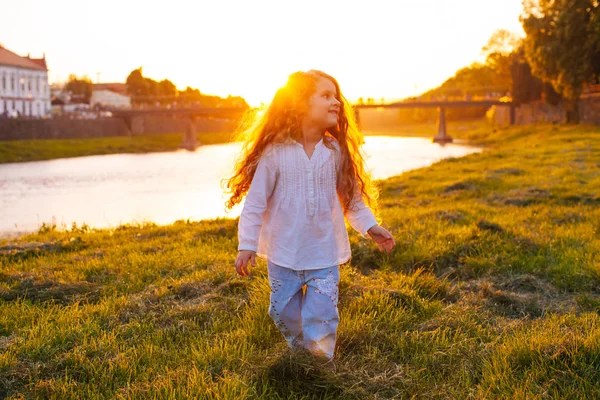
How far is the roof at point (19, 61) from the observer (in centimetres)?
6850

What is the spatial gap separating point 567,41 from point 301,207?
127 ft

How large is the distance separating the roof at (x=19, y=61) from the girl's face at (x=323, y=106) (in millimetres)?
70487

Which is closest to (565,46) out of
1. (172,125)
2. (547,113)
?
(547,113)

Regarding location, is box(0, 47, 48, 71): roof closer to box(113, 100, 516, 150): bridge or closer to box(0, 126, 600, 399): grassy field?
box(113, 100, 516, 150): bridge

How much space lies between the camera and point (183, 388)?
126 inches

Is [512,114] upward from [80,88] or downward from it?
downward

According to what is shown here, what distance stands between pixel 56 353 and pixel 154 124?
72440 mm

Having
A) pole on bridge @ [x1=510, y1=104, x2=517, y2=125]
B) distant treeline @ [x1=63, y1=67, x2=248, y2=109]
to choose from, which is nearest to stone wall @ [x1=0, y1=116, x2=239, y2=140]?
distant treeline @ [x1=63, y1=67, x2=248, y2=109]

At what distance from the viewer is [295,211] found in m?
3.73

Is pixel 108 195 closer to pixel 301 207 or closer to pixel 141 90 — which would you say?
pixel 301 207

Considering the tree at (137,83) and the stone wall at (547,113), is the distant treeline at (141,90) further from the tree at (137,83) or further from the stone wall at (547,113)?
the stone wall at (547,113)

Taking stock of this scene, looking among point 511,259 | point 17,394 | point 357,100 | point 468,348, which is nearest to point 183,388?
point 17,394

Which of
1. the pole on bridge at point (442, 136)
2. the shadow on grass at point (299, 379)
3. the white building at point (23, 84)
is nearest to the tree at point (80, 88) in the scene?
the white building at point (23, 84)

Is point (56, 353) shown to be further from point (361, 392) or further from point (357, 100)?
point (357, 100)
